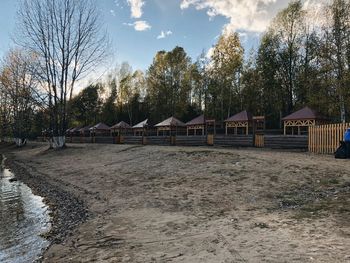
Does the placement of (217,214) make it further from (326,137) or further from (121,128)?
(121,128)

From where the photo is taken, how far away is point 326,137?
18000mm

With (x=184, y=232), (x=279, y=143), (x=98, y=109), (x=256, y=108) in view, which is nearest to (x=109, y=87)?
(x=98, y=109)

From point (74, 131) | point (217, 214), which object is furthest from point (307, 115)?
point (74, 131)

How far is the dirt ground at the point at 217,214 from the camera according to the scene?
16.9 feet

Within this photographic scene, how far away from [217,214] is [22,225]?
513 centimetres

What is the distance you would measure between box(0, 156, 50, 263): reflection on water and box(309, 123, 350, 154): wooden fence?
14.8 metres

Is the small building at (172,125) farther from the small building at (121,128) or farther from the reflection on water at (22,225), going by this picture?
the reflection on water at (22,225)

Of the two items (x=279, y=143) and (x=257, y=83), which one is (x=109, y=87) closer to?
(x=257, y=83)

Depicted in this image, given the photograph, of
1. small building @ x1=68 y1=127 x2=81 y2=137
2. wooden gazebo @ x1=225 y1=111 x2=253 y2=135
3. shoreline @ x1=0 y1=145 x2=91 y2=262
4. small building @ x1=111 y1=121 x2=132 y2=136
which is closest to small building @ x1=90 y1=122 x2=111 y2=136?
small building @ x1=111 y1=121 x2=132 y2=136

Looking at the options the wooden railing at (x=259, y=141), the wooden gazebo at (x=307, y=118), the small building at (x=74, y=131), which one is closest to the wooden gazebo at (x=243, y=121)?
the wooden gazebo at (x=307, y=118)

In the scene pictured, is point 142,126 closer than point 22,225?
No

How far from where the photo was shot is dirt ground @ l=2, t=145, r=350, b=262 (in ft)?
16.9

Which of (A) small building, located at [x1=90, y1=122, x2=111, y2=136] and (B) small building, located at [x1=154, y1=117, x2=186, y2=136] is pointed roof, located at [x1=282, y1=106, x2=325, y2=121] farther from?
(A) small building, located at [x1=90, y1=122, x2=111, y2=136]

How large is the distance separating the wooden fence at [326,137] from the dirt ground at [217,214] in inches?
187
